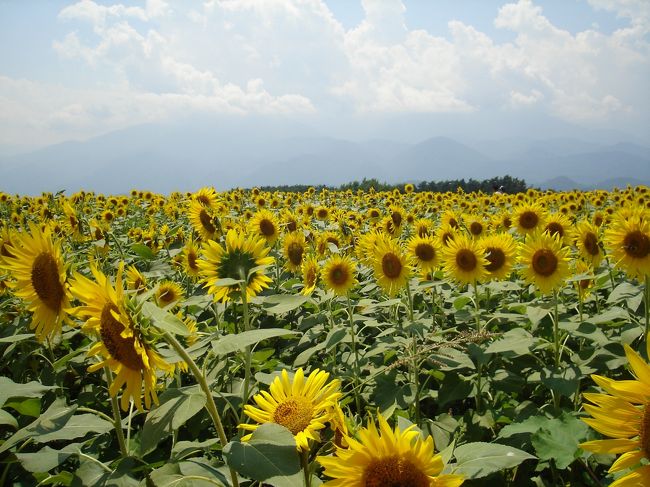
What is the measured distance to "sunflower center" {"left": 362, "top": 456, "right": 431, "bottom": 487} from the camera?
3.64ft

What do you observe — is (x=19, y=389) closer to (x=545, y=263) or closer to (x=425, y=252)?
(x=425, y=252)

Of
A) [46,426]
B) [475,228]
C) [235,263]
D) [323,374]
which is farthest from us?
[475,228]

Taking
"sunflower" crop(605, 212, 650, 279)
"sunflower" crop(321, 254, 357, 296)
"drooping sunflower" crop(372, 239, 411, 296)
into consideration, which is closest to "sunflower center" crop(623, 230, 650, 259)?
"sunflower" crop(605, 212, 650, 279)

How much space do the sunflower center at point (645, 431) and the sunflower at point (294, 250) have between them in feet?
13.7

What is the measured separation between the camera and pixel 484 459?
1454mm

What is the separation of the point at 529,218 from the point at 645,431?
4820mm

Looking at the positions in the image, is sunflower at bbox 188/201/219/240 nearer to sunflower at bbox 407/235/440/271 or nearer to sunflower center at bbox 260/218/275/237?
sunflower center at bbox 260/218/275/237

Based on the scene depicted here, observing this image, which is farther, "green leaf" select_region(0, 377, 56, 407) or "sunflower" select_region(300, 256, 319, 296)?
"sunflower" select_region(300, 256, 319, 296)

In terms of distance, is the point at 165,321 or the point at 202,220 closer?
the point at 165,321

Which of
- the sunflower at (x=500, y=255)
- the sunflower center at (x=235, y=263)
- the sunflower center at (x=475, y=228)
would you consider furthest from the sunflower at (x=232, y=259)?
the sunflower center at (x=475, y=228)

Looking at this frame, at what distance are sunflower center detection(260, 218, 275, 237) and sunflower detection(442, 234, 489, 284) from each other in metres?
2.21

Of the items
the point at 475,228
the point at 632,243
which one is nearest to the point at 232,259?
the point at 632,243

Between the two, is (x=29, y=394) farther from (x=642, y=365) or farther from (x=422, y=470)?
(x=642, y=365)

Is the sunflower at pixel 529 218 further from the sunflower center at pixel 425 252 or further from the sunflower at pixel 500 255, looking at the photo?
the sunflower center at pixel 425 252
